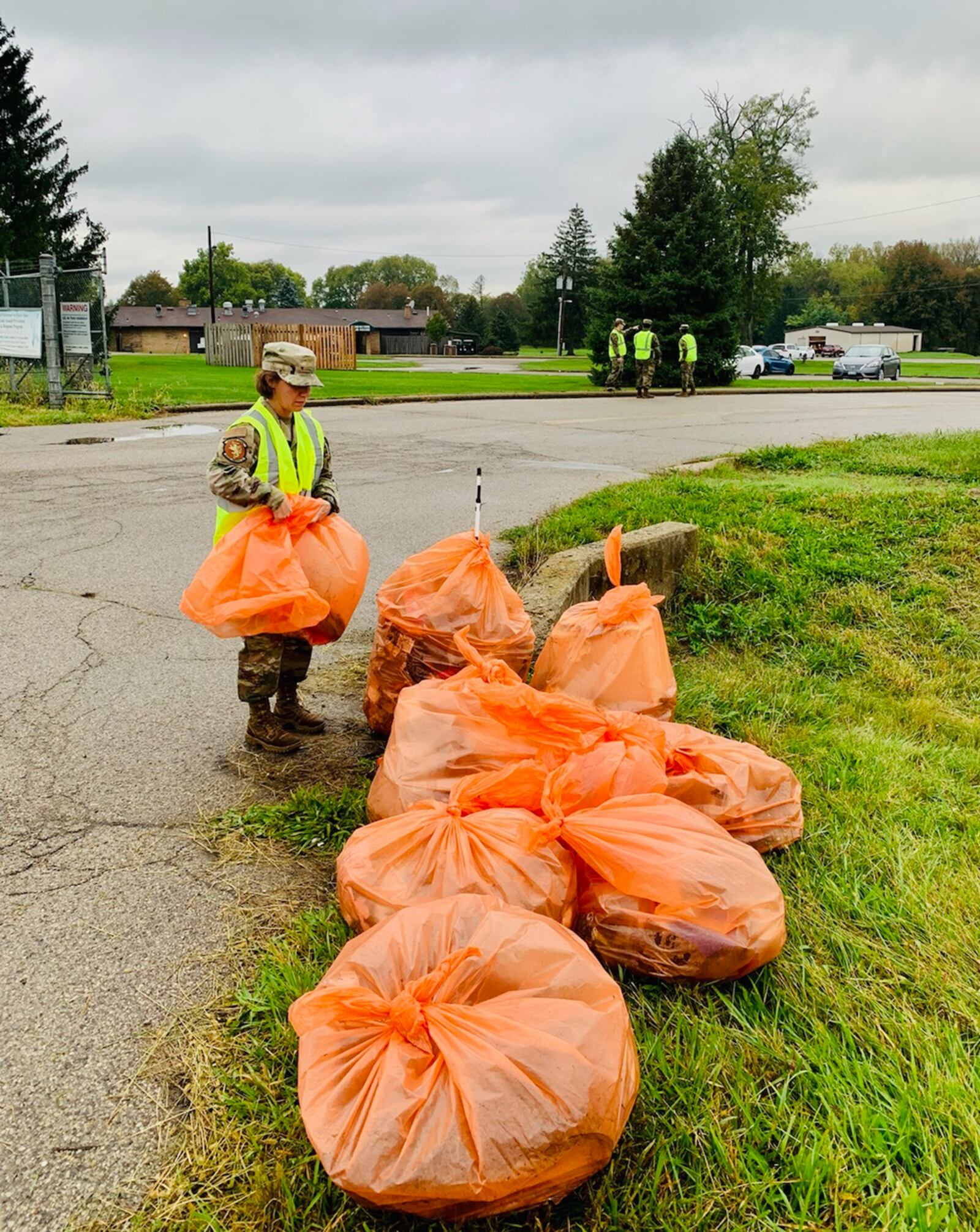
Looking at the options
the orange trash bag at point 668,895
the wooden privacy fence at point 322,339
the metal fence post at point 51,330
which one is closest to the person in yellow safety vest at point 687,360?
the metal fence post at point 51,330

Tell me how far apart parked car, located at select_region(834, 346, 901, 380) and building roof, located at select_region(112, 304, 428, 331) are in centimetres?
5275

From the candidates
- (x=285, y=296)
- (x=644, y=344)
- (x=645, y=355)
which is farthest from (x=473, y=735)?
(x=285, y=296)

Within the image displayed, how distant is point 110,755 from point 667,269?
913 inches

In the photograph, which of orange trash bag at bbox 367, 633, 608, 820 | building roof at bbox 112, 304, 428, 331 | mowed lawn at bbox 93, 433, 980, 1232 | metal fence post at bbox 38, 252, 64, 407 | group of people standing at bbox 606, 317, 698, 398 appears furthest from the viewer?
building roof at bbox 112, 304, 428, 331

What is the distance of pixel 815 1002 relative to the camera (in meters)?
2.26

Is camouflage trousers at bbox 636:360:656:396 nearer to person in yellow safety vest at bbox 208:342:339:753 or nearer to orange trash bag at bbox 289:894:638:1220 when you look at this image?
person in yellow safety vest at bbox 208:342:339:753

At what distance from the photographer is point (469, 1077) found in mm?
1560

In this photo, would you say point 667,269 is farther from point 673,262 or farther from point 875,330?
point 875,330

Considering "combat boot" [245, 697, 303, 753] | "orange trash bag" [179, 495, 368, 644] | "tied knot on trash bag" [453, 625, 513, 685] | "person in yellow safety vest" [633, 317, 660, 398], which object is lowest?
"combat boot" [245, 697, 303, 753]

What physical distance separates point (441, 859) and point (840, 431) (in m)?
13.0

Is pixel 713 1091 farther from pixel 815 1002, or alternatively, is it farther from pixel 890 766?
pixel 890 766

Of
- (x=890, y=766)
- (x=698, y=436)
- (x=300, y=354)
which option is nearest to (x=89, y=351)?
(x=698, y=436)

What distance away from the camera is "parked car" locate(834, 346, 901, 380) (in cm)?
3450

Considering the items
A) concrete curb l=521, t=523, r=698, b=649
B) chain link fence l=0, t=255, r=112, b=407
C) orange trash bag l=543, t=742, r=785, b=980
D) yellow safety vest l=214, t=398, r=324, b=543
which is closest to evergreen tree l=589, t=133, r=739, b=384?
chain link fence l=0, t=255, r=112, b=407
